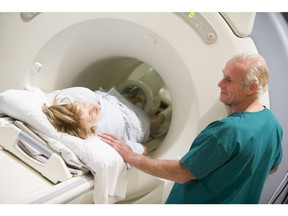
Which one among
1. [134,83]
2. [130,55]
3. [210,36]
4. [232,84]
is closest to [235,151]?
[232,84]

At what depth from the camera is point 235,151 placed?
3.49 feet

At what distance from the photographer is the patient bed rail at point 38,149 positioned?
3.66 feet

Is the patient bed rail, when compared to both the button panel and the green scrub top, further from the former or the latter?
the button panel

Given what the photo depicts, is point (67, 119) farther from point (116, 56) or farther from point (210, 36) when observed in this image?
point (210, 36)

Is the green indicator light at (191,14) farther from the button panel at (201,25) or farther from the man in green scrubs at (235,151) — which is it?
the man in green scrubs at (235,151)

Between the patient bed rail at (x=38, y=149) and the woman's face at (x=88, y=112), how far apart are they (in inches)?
7.0

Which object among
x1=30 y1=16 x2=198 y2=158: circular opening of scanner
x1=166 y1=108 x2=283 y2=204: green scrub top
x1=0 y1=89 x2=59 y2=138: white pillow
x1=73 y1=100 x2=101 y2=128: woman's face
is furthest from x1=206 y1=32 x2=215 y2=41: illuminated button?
x1=0 y1=89 x2=59 y2=138: white pillow

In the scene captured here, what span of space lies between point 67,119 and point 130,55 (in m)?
0.44

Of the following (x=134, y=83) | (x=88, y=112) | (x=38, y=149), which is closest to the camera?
(x=38, y=149)

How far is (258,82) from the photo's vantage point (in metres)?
1.11

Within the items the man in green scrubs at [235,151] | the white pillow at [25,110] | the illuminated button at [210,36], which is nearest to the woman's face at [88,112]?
the white pillow at [25,110]

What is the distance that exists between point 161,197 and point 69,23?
0.73 meters
